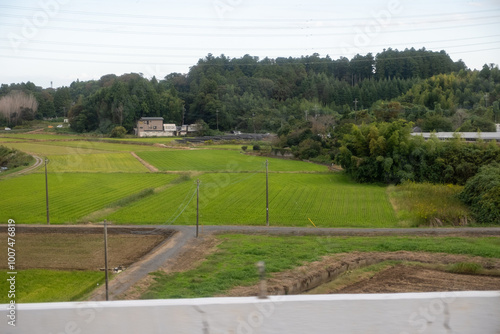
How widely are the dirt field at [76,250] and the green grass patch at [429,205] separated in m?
9.32

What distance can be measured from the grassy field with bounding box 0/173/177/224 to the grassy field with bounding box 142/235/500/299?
23.6 ft

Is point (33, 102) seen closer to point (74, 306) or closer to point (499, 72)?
point (74, 306)

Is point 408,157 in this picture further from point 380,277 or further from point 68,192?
point 68,192

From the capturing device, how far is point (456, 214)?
55.4 ft

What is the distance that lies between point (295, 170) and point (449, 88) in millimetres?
20707

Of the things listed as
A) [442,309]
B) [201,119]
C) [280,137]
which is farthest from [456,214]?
[201,119]

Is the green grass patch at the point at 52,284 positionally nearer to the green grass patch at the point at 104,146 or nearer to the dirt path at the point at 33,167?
the dirt path at the point at 33,167

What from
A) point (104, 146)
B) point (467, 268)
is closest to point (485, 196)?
point (467, 268)

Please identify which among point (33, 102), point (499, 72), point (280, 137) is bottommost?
point (280, 137)

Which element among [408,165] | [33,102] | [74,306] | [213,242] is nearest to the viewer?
[74,306]

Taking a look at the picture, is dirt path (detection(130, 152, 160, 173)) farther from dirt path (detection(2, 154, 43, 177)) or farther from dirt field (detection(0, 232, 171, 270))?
dirt field (detection(0, 232, 171, 270))

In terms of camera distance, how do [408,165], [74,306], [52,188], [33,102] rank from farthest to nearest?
[33,102], [408,165], [52,188], [74,306]

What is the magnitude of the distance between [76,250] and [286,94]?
50.2m

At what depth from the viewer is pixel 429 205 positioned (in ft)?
58.2
